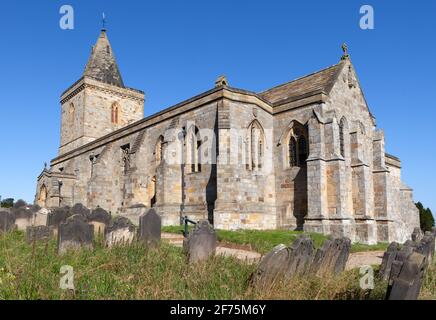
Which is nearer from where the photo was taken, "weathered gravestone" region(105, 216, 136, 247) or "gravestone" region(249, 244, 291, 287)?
"gravestone" region(249, 244, 291, 287)

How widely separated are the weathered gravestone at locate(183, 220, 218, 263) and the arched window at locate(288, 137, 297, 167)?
11.5 meters

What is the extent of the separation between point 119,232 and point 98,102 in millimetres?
29388

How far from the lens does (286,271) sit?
565 cm

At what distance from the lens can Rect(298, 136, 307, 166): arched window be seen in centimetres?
1833

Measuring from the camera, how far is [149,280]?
18.7 ft

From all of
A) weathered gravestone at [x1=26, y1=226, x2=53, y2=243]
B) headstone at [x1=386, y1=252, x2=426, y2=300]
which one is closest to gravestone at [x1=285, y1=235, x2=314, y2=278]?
headstone at [x1=386, y1=252, x2=426, y2=300]

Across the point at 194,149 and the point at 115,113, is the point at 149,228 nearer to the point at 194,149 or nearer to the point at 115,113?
the point at 194,149

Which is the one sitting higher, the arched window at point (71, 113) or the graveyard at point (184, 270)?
the arched window at point (71, 113)

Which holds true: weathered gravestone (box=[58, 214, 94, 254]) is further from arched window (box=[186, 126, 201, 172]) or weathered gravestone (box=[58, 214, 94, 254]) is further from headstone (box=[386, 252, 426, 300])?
arched window (box=[186, 126, 201, 172])

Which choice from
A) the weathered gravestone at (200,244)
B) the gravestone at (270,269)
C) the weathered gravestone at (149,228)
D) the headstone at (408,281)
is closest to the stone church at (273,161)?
the weathered gravestone at (149,228)

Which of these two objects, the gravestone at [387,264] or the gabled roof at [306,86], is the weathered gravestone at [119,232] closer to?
the gravestone at [387,264]

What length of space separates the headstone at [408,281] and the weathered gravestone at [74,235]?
6203mm

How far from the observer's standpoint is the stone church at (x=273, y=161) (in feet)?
55.4
